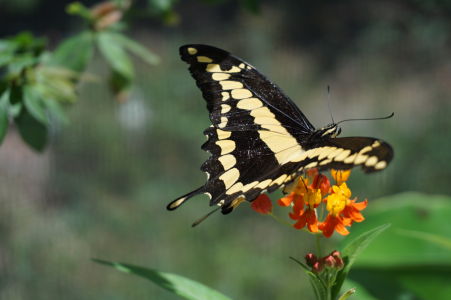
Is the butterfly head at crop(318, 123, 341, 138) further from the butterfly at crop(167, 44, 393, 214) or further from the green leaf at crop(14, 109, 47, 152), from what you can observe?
the green leaf at crop(14, 109, 47, 152)

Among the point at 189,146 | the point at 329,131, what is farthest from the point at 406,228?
→ the point at 189,146

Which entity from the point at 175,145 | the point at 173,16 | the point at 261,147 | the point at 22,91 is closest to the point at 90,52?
the point at 22,91

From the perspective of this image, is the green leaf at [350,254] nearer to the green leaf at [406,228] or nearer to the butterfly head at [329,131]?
the butterfly head at [329,131]

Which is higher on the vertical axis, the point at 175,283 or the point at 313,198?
the point at 313,198

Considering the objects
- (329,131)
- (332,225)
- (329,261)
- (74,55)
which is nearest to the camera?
(329,261)

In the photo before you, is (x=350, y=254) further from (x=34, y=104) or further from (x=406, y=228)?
(x=406, y=228)

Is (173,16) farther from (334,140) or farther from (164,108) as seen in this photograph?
(164,108)
